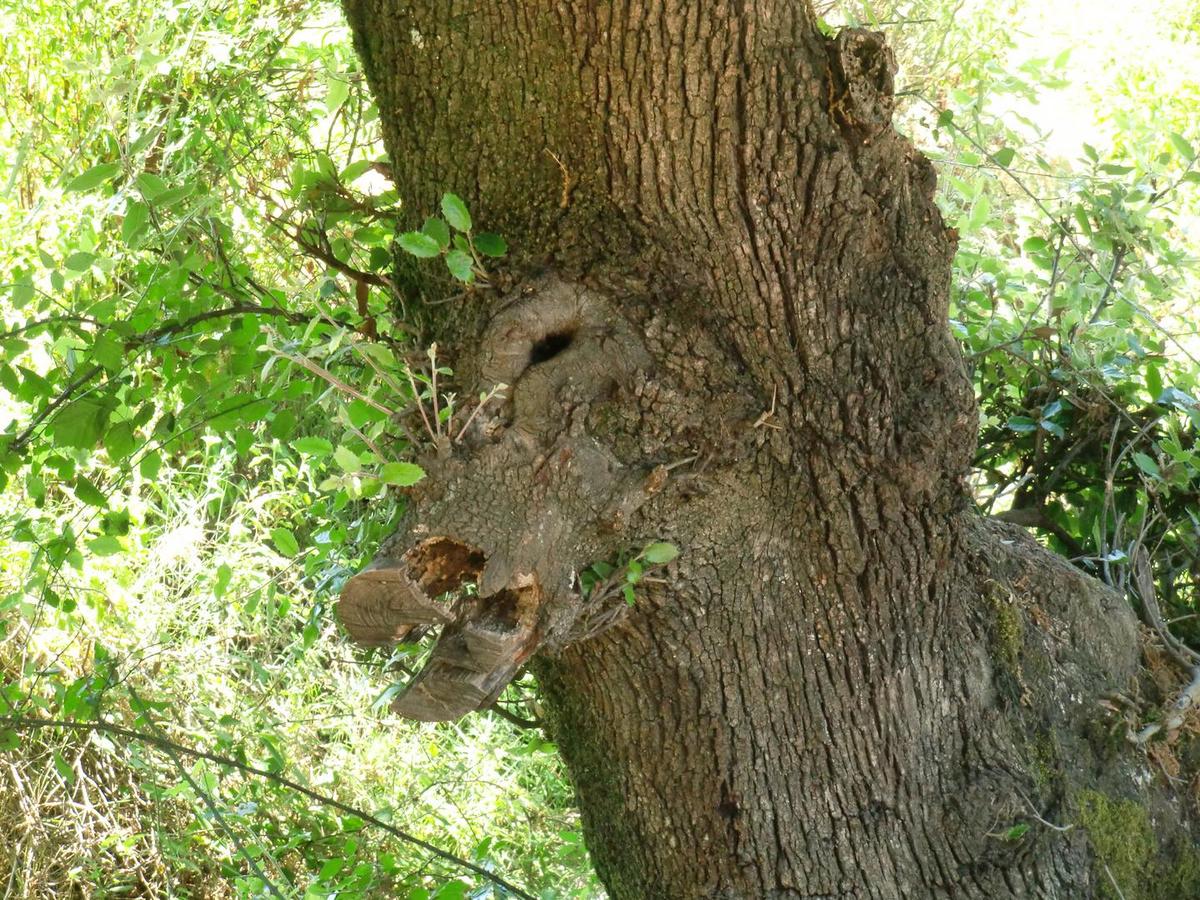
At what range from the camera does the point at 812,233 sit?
1.52 meters

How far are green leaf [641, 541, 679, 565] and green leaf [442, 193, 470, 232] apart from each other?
47 cm

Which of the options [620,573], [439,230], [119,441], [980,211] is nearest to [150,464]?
[119,441]

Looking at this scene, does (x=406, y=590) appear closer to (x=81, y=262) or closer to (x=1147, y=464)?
(x=81, y=262)

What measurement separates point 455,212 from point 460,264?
7 cm

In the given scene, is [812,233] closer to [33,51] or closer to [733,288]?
[733,288]

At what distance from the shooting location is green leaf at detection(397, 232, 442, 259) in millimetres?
1419

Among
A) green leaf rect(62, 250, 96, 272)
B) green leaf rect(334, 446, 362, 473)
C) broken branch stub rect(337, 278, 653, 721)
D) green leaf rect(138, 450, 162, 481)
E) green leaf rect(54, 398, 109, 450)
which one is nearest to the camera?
green leaf rect(334, 446, 362, 473)

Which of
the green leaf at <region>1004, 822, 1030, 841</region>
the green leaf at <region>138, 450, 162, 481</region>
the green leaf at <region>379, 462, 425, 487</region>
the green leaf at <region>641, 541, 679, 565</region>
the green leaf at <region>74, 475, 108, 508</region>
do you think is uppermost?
the green leaf at <region>379, 462, 425, 487</region>

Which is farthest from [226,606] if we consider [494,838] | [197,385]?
[197,385]

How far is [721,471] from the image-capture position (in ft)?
5.11

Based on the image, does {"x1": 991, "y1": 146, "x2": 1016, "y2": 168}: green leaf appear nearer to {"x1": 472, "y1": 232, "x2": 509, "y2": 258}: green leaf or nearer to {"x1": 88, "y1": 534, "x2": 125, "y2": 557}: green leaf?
{"x1": 472, "y1": 232, "x2": 509, "y2": 258}: green leaf

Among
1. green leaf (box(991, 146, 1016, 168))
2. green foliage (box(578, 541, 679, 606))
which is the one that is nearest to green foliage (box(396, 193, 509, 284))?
green foliage (box(578, 541, 679, 606))

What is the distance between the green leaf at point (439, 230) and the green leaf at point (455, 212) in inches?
1.2

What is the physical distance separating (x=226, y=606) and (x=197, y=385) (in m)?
1.89
